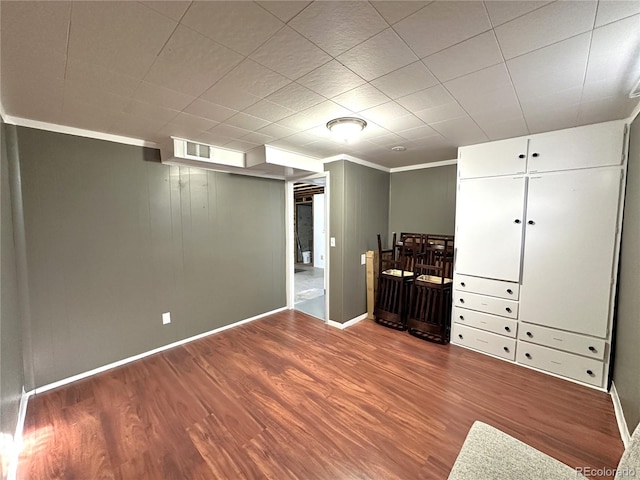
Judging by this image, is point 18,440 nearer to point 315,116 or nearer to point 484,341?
point 315,116

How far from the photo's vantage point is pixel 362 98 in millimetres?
1844

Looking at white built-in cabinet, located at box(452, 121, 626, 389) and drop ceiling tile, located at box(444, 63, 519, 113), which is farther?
white built-in cabinet, located at box(452, 121, 626, 389)

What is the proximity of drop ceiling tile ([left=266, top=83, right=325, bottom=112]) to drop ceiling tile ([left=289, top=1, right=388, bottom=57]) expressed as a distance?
443 mm

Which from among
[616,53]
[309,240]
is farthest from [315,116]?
[309,240]

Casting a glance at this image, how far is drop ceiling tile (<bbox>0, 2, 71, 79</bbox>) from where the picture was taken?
1037 mm

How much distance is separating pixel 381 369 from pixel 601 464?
153cm

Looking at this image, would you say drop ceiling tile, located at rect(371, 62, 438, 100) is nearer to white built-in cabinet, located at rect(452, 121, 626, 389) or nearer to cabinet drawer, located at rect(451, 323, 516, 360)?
white built-in cabinet, located at rect(452, 121, 626, 389)

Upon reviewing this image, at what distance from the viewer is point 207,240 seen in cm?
337

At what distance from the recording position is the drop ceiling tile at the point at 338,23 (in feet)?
3.49

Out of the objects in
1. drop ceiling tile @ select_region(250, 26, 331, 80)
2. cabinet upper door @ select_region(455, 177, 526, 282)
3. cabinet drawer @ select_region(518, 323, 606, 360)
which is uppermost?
drop ceiling tile @ select_region(250, 26, 331, 80)

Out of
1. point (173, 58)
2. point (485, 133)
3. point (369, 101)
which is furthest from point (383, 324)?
point (173, 58)

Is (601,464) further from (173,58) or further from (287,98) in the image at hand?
(173,58)

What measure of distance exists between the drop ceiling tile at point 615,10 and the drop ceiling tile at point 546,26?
24 mm

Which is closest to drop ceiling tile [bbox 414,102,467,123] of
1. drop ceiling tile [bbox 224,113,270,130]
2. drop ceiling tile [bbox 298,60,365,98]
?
drop ceiling tile [bbox 298,60,365,98]
